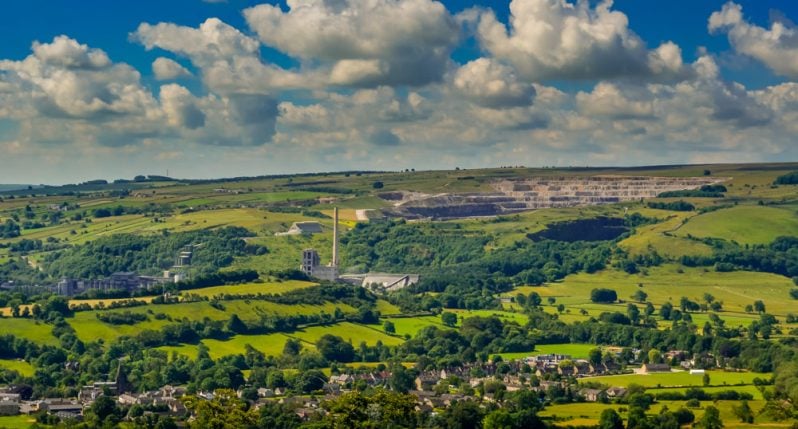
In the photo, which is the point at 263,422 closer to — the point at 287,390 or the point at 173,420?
the point at 173,420

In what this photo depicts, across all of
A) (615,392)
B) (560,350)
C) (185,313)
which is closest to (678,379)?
(615,392)

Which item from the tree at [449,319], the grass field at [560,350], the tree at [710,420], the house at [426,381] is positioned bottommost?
A: the grass field at [560,350]

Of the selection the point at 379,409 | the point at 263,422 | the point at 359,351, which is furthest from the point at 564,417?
the point at 359,351

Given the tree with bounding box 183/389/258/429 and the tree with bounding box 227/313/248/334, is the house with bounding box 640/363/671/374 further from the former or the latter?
the tree with bounding box 183/389/258/429

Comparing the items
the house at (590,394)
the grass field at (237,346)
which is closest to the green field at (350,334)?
the grass field at (237,346)

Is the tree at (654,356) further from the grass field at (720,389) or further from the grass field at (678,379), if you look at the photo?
the grass field at (720,389)

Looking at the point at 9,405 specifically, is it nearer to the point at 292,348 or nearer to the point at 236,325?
the point at 292,348
